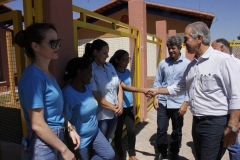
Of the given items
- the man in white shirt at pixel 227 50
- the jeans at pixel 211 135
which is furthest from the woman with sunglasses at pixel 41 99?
the man in white shirt at pixel 227 50

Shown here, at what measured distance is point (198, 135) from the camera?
7.47ft

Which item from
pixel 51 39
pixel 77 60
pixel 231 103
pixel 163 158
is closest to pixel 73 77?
pixel 77 60

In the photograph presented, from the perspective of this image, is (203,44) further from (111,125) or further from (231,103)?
(111,125)

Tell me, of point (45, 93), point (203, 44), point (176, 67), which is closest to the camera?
point (45, 93)

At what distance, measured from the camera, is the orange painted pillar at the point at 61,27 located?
81.1 inches

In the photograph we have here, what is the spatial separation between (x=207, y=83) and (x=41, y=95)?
1528mm

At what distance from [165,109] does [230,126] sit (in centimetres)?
165

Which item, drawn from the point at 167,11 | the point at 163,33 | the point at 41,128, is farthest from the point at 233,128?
the point at 167,11

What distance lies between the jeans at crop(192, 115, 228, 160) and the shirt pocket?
29 cm

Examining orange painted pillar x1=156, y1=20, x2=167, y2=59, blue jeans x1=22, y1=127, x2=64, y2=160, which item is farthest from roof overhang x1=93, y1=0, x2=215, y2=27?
blue jeans x1=22, y1=127, x2=64, y2=160

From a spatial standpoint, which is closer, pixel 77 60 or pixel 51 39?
pixel 51 39

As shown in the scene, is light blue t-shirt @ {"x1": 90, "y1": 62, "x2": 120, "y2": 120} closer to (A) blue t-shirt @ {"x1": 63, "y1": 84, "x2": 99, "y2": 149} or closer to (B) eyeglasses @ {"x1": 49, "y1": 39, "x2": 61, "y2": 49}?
(A) blue t-shirt @ {"x1": 63, "y1": 84, "x2": 99, "y2": 149}

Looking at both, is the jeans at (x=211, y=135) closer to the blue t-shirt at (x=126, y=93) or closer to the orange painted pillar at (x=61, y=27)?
the blue t-shirt at (x=126, y=93)

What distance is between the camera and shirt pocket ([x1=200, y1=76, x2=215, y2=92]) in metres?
2.07
